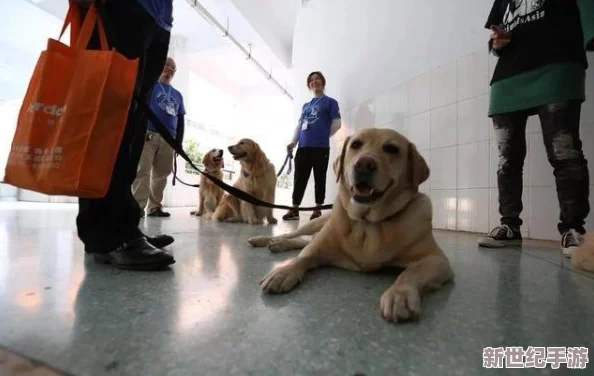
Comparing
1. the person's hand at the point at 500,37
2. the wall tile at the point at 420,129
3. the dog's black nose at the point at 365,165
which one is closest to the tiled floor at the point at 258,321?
the dog's black nose at the point at 365,165

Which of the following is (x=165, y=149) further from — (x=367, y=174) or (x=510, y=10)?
(x=510, y=10)

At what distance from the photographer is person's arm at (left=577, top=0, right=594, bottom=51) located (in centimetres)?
159

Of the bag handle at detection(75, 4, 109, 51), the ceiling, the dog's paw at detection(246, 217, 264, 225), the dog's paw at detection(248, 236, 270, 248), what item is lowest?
the dog's paw at detection(246, 217, 264, 225)

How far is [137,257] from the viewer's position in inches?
47.4

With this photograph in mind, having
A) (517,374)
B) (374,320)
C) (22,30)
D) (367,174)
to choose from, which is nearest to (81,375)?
(374,320)

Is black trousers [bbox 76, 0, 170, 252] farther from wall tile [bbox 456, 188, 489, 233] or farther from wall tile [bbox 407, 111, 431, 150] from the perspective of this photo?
wall tile [bbox 407, 111, 431, 150]

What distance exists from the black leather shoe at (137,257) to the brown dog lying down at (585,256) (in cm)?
178

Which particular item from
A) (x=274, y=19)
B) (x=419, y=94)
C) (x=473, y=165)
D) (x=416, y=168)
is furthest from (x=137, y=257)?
(x=274, y=19)

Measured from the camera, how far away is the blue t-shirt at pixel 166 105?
3.72 metres

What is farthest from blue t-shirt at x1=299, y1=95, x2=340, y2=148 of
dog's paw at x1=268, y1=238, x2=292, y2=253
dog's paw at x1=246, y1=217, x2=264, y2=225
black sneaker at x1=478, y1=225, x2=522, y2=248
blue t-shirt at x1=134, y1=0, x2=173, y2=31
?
blue t-shirt at x1=134, y1=0, x2=173, y2=31

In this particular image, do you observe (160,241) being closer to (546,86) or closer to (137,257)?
(137,257)

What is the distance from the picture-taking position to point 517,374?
579 mm

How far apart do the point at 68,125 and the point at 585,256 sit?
207cm

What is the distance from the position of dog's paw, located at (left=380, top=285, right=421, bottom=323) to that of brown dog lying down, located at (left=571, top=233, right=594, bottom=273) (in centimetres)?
109
